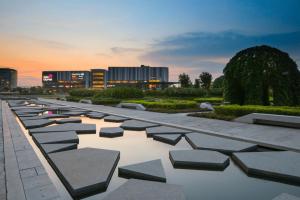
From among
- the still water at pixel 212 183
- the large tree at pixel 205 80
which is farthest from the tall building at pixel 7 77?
the still water at pixel 212 183

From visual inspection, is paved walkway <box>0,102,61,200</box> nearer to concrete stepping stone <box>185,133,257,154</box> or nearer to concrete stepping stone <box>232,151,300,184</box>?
concrete stepping stone <box>232,151,300,184</box>

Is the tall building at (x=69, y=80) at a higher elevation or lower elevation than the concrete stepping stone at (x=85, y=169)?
higher

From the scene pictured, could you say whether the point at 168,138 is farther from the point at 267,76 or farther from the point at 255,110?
the point at 267,76

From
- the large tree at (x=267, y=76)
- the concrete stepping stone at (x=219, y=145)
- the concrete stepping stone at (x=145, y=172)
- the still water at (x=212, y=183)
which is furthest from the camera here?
the large tree at (x=267, y=76)

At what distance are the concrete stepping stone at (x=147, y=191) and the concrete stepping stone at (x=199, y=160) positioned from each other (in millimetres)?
1353

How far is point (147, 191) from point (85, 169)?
163 cm

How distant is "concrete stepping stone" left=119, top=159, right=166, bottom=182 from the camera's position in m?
4.15

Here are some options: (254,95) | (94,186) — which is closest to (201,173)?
(94,186)

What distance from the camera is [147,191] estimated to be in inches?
139

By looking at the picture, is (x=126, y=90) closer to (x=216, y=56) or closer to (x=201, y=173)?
(x=216, y=56)

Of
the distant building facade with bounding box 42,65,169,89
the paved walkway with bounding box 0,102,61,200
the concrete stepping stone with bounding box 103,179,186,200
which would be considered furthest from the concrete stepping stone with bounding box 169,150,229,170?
the distant building facade with bounding box 42,65,169,89

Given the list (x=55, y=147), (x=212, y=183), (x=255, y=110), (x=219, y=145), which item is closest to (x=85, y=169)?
(x=55, y=147)

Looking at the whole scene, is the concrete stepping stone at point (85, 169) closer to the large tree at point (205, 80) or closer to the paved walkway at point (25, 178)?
the paved walkway at point (25, 178)

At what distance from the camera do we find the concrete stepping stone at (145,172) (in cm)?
415
